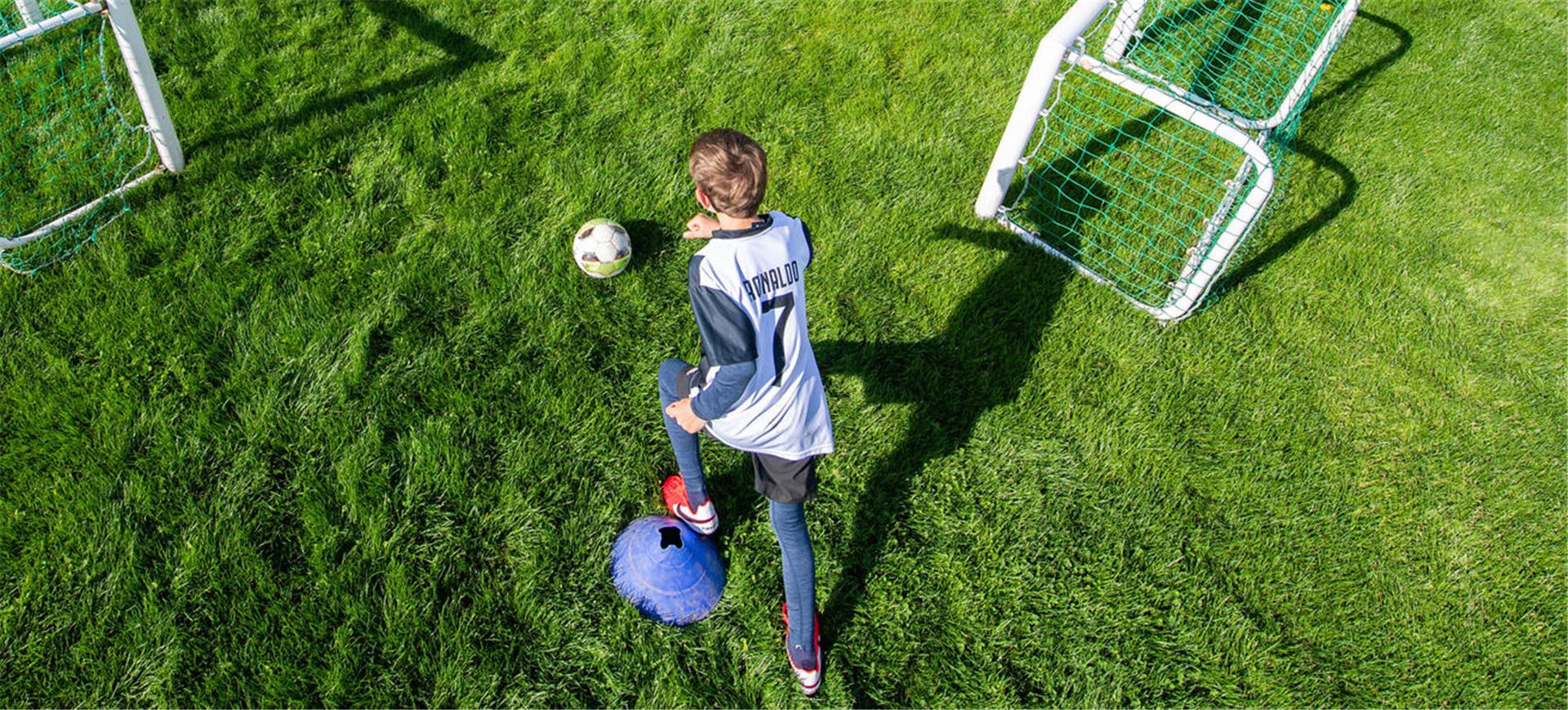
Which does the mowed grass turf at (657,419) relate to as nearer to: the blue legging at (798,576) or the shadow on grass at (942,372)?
the shadow on grass at (942,372)

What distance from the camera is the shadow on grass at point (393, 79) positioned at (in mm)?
4859

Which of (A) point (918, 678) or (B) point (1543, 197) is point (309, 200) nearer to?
(A) point (918, 678)

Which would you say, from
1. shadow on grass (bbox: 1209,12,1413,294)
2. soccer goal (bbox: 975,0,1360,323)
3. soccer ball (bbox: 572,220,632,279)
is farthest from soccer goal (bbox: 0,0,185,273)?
shadow on grass (bbox: 1209,12,1413,294)

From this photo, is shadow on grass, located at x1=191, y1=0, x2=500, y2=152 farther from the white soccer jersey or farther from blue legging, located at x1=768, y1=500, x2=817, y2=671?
blue legging, located at x1=768, y1=500, x2=817, y2=671

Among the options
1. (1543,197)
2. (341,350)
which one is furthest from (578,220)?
(1543,197)

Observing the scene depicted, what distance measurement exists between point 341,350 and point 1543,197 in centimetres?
710

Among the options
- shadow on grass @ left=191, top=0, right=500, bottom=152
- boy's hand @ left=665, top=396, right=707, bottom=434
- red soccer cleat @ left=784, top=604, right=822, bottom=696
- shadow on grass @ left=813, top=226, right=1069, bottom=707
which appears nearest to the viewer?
boy's hand @ left=665, top=396, right=707, bottom=434

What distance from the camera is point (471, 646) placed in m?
3.30

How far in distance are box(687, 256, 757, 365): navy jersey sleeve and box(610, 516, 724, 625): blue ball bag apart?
99cm

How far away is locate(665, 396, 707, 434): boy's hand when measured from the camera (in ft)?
9.86

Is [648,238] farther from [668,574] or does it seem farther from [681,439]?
[668,574]

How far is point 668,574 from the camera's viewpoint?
3.36 metres

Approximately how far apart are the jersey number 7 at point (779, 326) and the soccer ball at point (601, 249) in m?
1.73

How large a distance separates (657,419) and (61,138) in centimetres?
363
